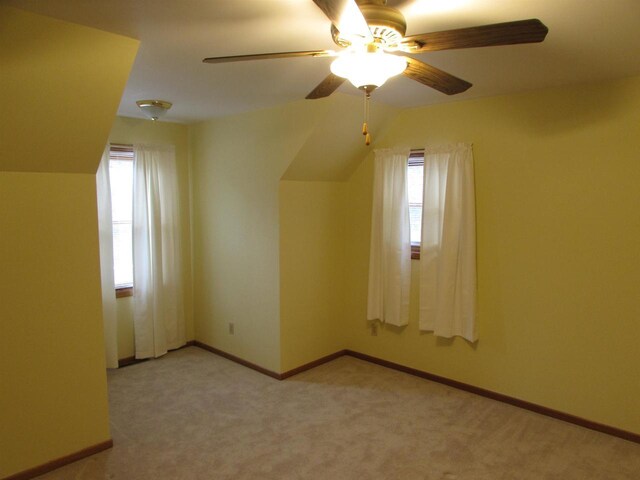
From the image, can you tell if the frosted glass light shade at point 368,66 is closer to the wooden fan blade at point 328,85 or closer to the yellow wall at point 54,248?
the wooden fan blade at point 328,85

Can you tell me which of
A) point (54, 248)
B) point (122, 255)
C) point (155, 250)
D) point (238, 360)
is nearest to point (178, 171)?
point (155, 250)

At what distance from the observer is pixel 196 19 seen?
1.88m

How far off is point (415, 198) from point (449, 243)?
0.56m

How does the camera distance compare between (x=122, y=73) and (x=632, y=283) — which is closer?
(x=122, y=73)

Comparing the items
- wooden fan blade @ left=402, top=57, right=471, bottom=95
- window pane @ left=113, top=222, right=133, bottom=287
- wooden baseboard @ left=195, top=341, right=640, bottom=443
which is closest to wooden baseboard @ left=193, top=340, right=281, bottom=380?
wooden baseboard @ left=195, top=341, right=640, bottom=443

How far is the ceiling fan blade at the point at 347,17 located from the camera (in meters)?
1.31

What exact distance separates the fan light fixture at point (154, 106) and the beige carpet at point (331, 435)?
2213 millimetres

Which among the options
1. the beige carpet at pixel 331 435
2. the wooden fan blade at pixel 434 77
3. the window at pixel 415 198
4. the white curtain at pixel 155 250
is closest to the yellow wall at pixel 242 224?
the white curtain at pixel 155 250

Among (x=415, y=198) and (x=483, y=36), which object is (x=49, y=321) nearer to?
(x=483, y=36)

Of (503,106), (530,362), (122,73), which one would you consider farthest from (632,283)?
(122,73)

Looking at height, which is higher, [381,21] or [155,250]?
[381,21]

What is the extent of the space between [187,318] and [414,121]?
3.01 m

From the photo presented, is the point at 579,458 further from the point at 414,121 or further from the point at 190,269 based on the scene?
the point at 190,269

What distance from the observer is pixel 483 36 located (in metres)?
1.49
